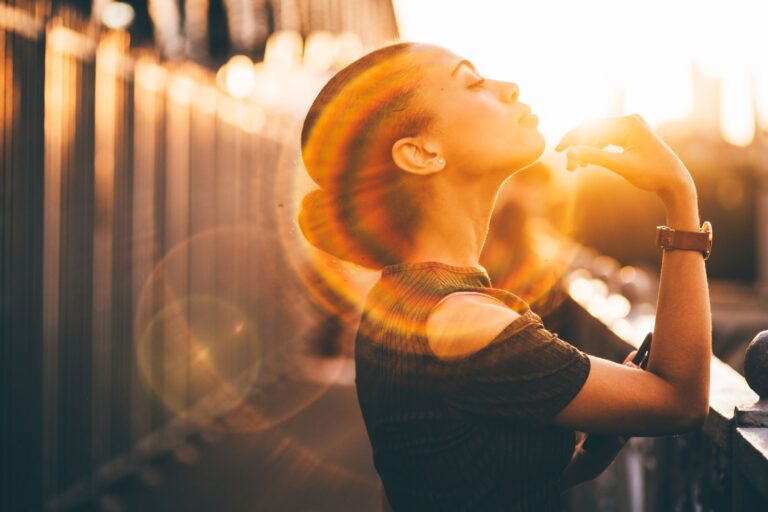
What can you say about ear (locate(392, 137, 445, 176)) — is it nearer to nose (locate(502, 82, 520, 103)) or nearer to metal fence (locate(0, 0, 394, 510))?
nose (locate(502, 82, 520, 103))

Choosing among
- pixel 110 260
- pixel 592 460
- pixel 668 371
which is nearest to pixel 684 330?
pixel 668 371

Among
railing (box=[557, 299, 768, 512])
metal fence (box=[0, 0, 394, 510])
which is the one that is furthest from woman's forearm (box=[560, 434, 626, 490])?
metal fence (box=[0, 0, 394, 510])

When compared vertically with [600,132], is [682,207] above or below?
below

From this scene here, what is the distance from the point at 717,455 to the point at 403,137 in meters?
1.17

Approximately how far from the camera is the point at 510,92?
1.85 m

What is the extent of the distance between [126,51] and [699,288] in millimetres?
5239

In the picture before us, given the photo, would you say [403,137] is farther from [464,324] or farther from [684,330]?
[684,330]

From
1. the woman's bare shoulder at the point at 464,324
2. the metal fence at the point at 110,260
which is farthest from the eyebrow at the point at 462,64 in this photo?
the metal fence at the point at 110,260

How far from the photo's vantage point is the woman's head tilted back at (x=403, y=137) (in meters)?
1.83

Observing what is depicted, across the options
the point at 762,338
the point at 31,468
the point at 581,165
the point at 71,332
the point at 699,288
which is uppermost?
the point at 581,165

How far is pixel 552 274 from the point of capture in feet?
21.7

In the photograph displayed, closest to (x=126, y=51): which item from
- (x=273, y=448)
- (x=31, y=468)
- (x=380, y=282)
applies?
(x=31, y=468)

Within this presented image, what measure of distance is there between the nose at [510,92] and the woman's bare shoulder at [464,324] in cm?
50

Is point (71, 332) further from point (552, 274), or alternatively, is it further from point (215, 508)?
point (552, 274)
